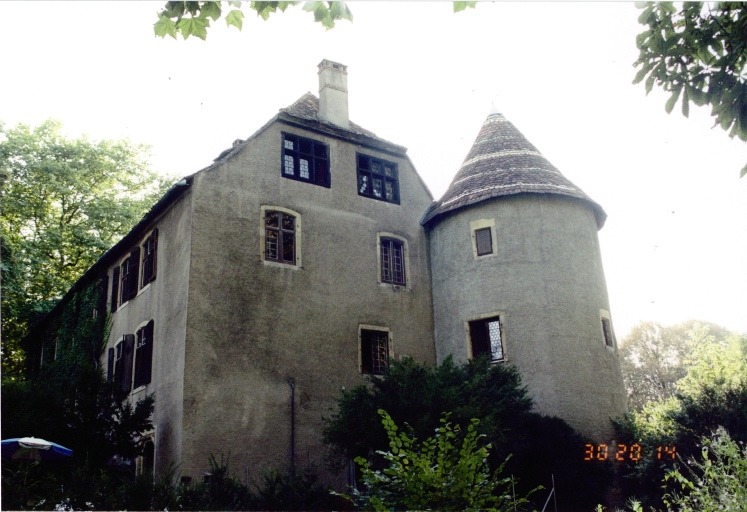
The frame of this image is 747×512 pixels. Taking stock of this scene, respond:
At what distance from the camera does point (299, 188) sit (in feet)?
65.9

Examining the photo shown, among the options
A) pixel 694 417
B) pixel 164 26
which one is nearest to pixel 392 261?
pixel 694 417

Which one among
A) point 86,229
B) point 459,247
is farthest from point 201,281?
point 86,229

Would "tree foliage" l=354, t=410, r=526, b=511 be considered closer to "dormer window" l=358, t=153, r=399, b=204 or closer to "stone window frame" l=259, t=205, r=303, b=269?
"stone window frame" l=259, t=205, r=303, b=269

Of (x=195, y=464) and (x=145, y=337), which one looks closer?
(x=195, y=464)

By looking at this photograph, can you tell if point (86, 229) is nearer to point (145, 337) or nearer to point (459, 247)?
point (145, 337)

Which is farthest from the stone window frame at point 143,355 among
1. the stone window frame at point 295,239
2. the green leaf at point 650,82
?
the green leaf at point 650,82

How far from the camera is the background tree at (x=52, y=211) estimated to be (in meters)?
29.8

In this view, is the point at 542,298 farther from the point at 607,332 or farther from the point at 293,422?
the point at 293,422

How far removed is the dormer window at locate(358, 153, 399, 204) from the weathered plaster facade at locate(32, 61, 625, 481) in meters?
0.11

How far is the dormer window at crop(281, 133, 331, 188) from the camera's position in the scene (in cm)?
2022

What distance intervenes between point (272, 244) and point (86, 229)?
16368mm

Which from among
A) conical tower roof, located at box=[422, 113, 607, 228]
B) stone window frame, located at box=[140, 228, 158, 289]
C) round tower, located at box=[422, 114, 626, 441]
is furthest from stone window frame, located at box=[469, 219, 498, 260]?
stone window frame, located at box=[140, 228, 158, 289]

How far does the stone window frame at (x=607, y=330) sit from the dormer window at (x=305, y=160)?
27.9ft

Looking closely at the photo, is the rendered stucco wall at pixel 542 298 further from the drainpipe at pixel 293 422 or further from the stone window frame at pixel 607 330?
the drainpipe at pixel 293 422
